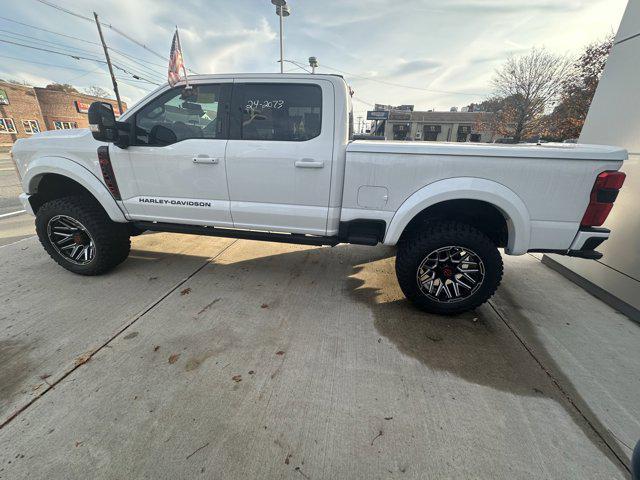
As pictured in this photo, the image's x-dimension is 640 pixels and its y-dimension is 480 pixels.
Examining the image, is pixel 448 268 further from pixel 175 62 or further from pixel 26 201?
pixel 26 201

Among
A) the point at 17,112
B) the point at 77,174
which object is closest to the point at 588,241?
the point at 77,174

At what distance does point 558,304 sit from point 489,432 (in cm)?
215

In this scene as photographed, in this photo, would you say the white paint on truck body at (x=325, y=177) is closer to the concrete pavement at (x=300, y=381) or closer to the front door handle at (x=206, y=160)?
the front door handle at (x=206, y=160)

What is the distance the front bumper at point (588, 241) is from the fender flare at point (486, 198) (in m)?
0.35

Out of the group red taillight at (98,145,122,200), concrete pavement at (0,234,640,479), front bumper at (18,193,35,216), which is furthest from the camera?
front bumper at (18,193,35,216)

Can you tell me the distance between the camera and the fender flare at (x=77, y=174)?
2.95 metres

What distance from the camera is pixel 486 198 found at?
90.0 inches

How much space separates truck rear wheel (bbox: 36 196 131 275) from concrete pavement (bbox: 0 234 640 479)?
0.66ft

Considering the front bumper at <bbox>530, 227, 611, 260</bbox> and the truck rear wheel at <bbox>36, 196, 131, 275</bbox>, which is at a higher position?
the front bumper at <bbox>530, 227, 611, 260</bbox>

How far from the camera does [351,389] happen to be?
6.30 ft

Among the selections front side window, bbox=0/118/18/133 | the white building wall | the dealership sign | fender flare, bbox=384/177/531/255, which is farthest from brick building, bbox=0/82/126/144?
the white building wall

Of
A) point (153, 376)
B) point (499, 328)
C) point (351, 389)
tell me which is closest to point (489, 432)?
point (351, 389)

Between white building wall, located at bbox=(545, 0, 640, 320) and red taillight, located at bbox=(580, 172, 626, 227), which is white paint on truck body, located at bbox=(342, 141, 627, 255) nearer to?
red taillight, located at bbox=(580, 172, 626, 227)

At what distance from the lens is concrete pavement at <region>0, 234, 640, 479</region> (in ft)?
4.95
